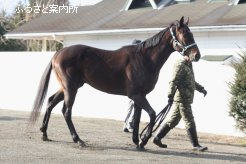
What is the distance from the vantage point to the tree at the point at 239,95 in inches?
531

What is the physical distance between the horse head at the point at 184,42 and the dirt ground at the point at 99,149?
1.82 metres

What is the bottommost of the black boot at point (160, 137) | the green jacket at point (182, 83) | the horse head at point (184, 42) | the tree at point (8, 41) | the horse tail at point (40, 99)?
the tree at point (8, 41)

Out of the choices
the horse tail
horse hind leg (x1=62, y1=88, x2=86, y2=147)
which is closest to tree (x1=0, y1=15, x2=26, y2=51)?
the horse tail

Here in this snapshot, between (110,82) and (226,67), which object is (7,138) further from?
(226,67)

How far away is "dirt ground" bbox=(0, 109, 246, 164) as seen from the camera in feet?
31.8

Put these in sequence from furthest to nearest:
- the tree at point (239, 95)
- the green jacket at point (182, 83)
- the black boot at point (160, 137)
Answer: the tree at point (239, 95), the black boot at point (160, 137), the green jacket at point (182, 83)

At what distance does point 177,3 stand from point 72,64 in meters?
12.0

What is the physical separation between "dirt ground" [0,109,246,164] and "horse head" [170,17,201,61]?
5.96ft

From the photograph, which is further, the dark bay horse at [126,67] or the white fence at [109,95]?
the white fence at [109,95]

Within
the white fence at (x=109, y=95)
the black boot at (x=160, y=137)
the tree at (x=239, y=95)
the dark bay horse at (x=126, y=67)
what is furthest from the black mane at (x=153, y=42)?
the white fence at (x=109, y=95)

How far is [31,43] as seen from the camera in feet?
135

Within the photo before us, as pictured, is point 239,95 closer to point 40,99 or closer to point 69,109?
point 69,109

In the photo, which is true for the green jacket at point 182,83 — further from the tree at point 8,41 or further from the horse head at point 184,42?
the tree at point 8,41

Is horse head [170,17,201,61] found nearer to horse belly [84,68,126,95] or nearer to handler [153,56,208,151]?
handler [153,56,208,151]
